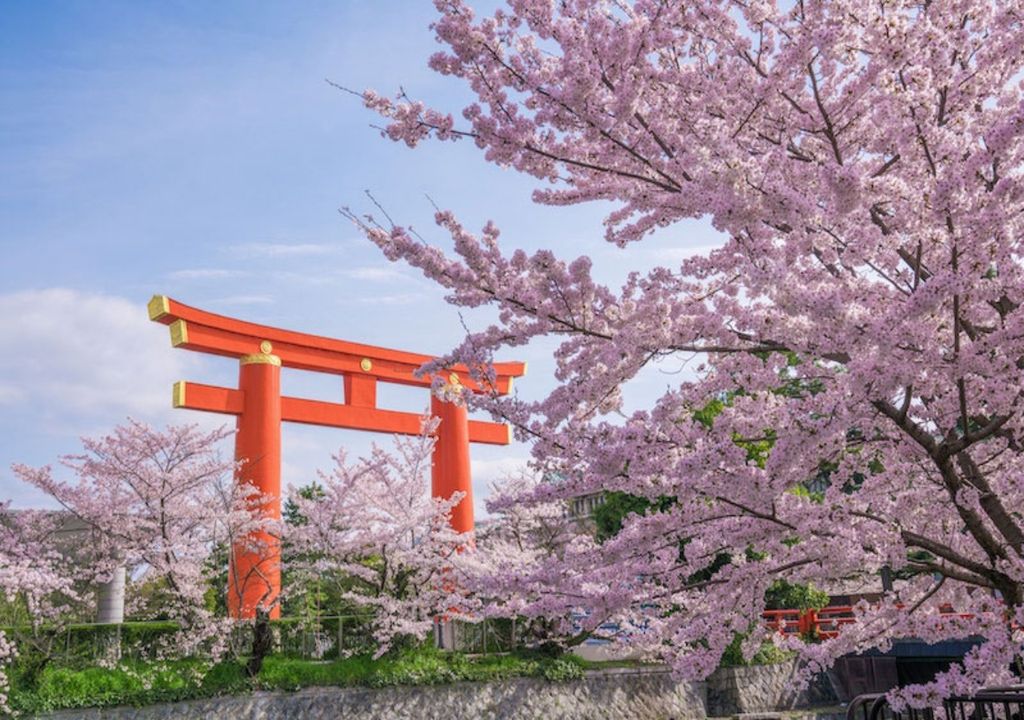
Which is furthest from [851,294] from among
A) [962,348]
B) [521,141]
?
[521,141]

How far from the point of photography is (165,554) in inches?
592

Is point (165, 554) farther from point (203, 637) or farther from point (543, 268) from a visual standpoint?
point (543, 268)

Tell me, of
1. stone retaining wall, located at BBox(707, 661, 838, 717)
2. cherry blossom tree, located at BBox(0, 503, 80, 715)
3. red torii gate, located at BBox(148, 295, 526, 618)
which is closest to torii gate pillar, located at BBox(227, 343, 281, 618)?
red torii gate, located at BBox(148, 295, 526, 618)

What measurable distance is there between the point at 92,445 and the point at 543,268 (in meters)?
14.1

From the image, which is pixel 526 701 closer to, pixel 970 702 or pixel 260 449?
pixel 260 449

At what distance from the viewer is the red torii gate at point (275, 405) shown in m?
18.2

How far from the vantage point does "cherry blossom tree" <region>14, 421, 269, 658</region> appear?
15.4 m

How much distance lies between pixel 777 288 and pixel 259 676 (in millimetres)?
12495

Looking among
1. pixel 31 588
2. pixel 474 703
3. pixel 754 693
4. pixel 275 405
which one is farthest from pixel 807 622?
pixel 31 588

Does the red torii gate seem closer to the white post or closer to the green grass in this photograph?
the white post

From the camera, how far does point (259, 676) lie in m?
13.6

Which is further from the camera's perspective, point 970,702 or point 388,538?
point 388,538

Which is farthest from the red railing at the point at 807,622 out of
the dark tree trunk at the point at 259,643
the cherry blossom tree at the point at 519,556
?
the dark tree trunk at the point at 259,643

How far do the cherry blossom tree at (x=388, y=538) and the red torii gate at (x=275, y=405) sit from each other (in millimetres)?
1572
